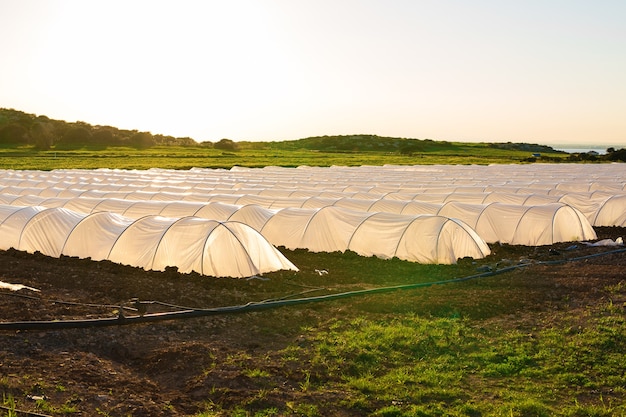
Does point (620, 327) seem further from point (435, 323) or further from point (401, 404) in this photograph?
point (401, 404)

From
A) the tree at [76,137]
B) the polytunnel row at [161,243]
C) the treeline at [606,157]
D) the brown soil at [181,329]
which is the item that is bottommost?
the brown soil at [181,329]

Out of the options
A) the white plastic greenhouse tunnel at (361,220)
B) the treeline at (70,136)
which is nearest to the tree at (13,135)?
the treeline at (70,136)

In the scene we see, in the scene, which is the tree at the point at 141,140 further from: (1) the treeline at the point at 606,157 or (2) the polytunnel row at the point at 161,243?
(2) the polytunnel row at the point at 161,243

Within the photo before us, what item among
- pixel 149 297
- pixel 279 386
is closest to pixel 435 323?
pixel 279 386

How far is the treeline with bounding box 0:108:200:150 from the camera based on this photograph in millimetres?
99625

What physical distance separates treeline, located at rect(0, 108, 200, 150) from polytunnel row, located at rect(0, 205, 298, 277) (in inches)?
3232

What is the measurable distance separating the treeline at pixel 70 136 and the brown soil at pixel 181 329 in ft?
291

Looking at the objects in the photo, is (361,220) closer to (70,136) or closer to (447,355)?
(447,355)

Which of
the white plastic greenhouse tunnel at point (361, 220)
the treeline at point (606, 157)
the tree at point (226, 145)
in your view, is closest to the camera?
the white plastic greenhouse tunnel at point (361, 220)

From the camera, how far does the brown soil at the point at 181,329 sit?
26.1 feet

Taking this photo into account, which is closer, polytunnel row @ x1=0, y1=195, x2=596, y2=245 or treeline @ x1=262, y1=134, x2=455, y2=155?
polytunnel row @ x1=0, y1=195, x2=596, y2=245

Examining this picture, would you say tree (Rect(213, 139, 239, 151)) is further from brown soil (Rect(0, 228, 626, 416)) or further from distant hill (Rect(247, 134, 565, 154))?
brown soil (Rect(0, 228, 626, 416))

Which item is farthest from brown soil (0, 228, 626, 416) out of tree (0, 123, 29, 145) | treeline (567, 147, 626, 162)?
tree (0, 123, 29, 145)

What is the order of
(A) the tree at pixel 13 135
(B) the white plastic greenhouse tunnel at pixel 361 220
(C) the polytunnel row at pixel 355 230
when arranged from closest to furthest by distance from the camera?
(B) the white plastic greenhouse tunnel at pixel 361 220 → (C) the polytunnel row at pixel 355 230 → (A) the tree at pixel 13 135
